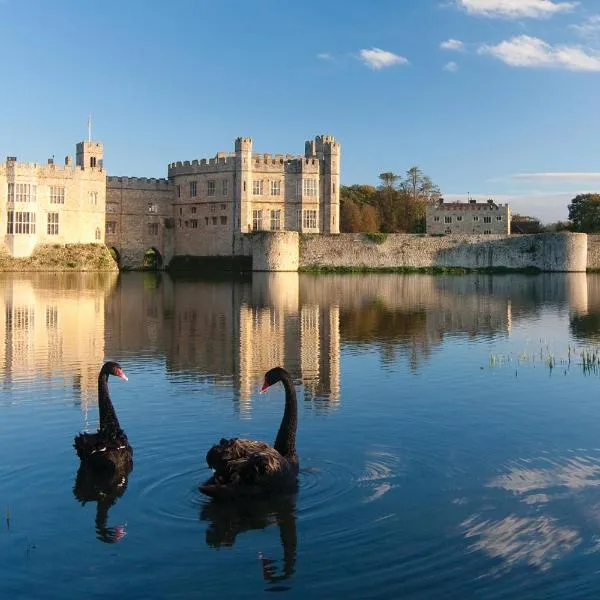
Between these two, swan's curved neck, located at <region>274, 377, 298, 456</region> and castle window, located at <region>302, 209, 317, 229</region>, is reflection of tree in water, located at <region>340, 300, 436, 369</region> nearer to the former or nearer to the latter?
swan's curved neck, located at <region>274, 377, 298, 456</region>

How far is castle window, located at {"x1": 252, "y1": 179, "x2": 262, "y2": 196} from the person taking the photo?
65.1 m

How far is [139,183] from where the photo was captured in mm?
68188

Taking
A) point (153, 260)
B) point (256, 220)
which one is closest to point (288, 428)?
point (256, 220)

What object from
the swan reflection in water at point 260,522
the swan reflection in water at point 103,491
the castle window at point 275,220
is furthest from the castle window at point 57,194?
the swan reflection in water at point 260,522

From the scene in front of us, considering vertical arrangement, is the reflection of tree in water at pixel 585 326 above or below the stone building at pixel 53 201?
below

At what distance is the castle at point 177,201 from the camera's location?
2366 inches

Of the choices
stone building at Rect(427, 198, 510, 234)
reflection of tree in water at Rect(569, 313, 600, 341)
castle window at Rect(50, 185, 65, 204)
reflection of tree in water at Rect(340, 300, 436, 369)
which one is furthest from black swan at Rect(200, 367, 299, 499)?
stone building at Rect(427, 198, 510, 234)

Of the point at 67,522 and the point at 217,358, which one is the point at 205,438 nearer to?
the point at 67,522

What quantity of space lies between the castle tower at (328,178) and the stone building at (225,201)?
8 centimetres

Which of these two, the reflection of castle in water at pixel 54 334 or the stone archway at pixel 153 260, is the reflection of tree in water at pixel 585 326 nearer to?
the reflection of castle in water at pixel 54 334

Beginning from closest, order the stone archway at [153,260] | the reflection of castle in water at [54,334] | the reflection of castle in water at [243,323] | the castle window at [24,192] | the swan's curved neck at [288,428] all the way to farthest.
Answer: the swan's curved neck at [288,428] < the reflection of castle in water at [54,334] < the reflection of castle in water at [243,323] < the castle window at [24,192] < the stone archway at [153,260]

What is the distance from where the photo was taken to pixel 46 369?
16828 mm

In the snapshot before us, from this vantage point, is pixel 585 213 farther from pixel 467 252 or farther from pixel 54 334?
pixel 54 334

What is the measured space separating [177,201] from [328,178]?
12.4m
